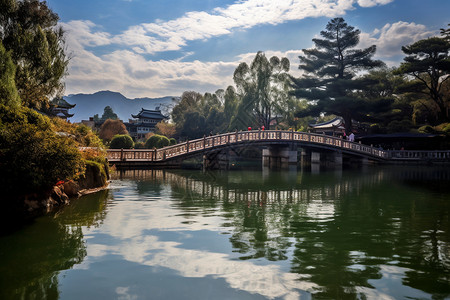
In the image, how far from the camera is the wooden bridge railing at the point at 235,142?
20.8 meters

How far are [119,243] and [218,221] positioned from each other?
245 cm

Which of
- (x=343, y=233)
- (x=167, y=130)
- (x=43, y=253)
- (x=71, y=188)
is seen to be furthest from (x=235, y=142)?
(x=167, y=130)

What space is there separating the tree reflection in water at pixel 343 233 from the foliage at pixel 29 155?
3.20 metres

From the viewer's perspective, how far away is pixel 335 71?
33969mm

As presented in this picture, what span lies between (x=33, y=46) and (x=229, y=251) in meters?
11.4

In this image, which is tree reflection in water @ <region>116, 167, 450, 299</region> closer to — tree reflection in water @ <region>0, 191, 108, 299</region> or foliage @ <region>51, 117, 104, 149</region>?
tree reflection in water @ <region>0, 191, 108, 299</region>

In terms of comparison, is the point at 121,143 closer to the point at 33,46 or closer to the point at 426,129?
the point at 33,46

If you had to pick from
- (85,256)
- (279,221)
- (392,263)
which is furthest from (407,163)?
(85,256)

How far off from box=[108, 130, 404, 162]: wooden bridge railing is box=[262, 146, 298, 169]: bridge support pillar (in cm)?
154

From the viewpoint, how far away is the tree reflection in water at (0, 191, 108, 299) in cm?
425

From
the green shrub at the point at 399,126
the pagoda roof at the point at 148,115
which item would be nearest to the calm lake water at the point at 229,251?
the green shrub at the point at 399,126

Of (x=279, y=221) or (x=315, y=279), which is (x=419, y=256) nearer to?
(x=315, y=279)

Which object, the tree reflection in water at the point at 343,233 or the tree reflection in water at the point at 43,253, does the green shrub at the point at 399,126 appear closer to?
the tree reflection in water at the point at 343,233

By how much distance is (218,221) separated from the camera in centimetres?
789
